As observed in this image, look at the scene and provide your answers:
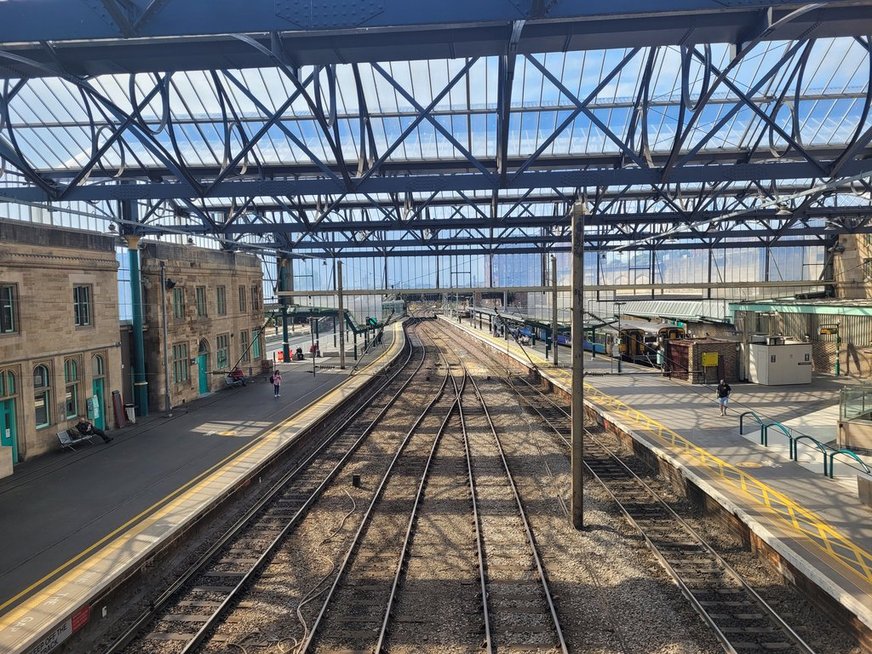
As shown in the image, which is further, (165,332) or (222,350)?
(222,350)

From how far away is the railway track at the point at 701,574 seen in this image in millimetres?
6867

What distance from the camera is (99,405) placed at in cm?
1631

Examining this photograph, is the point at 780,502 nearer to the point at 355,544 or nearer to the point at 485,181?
the point at 355,544

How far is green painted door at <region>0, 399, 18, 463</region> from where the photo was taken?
510 inches

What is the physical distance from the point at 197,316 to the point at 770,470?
20.1m

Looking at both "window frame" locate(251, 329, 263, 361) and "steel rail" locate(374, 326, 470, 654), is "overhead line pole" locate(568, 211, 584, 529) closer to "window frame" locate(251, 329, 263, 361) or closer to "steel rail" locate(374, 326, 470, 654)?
"steel rail" locate(374, 326, 470, 654)

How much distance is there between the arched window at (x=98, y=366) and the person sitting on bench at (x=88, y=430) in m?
1.47

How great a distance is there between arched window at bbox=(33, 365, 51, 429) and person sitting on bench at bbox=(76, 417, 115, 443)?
749mm

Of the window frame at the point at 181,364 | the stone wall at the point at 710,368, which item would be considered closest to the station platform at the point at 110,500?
the window frame at the point at 181,364

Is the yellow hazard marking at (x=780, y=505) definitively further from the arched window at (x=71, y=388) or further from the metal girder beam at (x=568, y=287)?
the arched window at (x=71, y=388)

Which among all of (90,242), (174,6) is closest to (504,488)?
(174,6)

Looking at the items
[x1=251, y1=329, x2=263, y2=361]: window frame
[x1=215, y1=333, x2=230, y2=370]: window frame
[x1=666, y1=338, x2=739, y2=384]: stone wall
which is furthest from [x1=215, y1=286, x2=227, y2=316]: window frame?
[x1=666, y1=338, x2=739, y2=384]: stone wall

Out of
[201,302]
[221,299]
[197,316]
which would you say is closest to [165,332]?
[197,316]

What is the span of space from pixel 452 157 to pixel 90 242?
11233 millimetres
